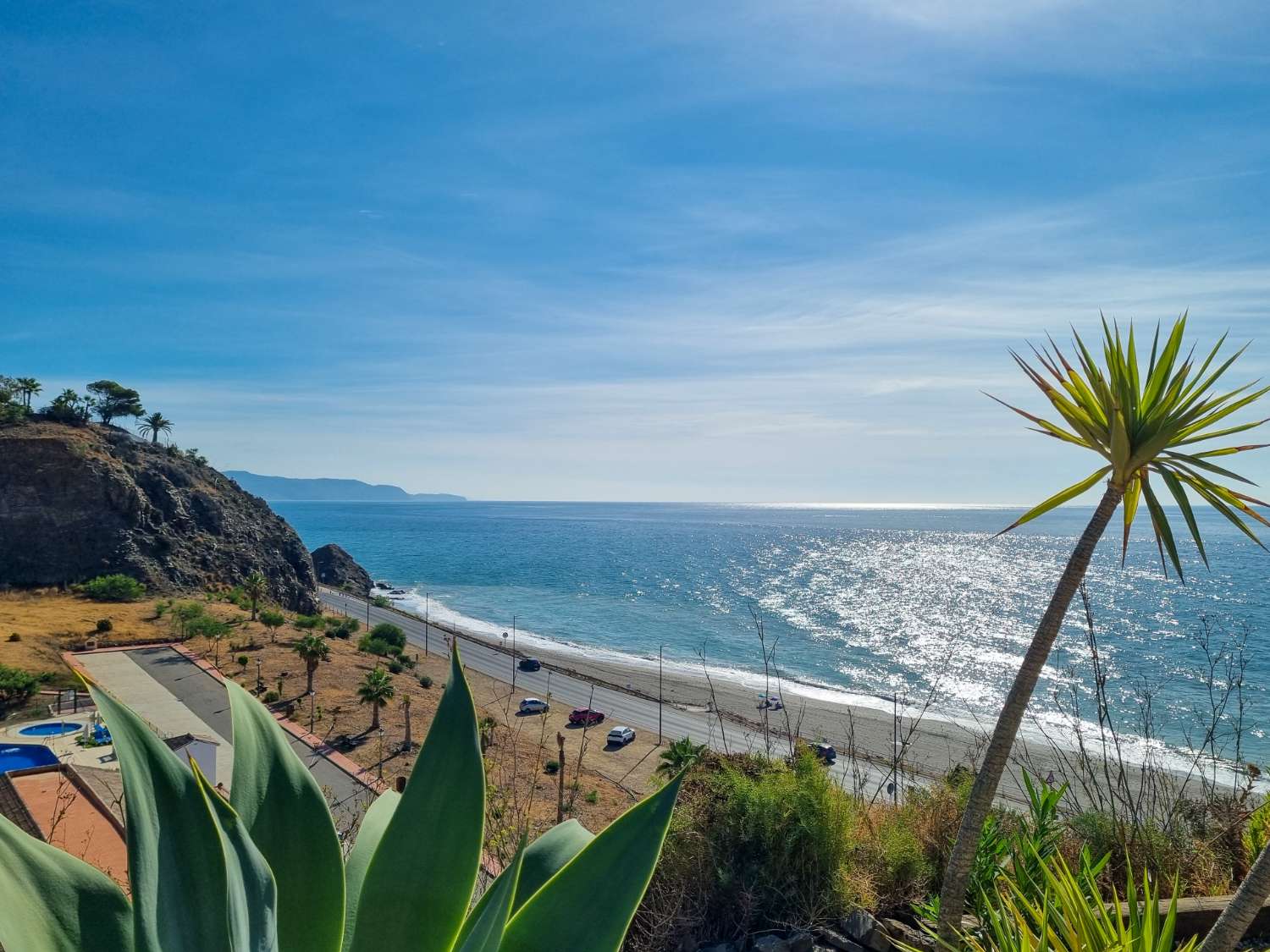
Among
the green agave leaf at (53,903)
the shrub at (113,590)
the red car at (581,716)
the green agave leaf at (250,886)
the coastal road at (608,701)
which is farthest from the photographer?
the shrub at (113,590)

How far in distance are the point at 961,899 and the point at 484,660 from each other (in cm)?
4435

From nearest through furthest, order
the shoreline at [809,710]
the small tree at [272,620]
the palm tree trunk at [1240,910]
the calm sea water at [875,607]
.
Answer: the palm tree trunk at [1240,910] → the shoreline at [809,710] → the small tree at [272,620] → the calm sea water at [875,607]

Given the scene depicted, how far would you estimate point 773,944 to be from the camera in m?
4.24

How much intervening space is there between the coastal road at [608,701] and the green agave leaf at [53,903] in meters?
22.9

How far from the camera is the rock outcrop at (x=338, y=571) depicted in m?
82.3

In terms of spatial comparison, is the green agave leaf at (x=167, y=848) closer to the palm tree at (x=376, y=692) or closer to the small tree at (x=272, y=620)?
the palm tree at (x=376, y=692)

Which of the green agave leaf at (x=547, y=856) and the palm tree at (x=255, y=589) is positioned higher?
the green agave leaf at (x=547, y=856)

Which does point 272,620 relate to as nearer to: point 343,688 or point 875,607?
point 343,688

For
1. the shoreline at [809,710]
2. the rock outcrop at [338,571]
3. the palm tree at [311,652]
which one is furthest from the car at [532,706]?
the rock outcrop at [338,571]

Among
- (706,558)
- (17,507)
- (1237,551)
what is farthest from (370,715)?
(1237,551)

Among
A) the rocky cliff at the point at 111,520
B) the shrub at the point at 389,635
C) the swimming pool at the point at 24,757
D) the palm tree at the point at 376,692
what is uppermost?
the rocky cliff at the point at 111,520

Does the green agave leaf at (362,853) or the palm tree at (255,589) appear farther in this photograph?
the palm tree at (255,589)

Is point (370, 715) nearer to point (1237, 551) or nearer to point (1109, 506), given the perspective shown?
point (1109, 506)

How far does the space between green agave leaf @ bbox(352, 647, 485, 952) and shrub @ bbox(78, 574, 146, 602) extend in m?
48.6
